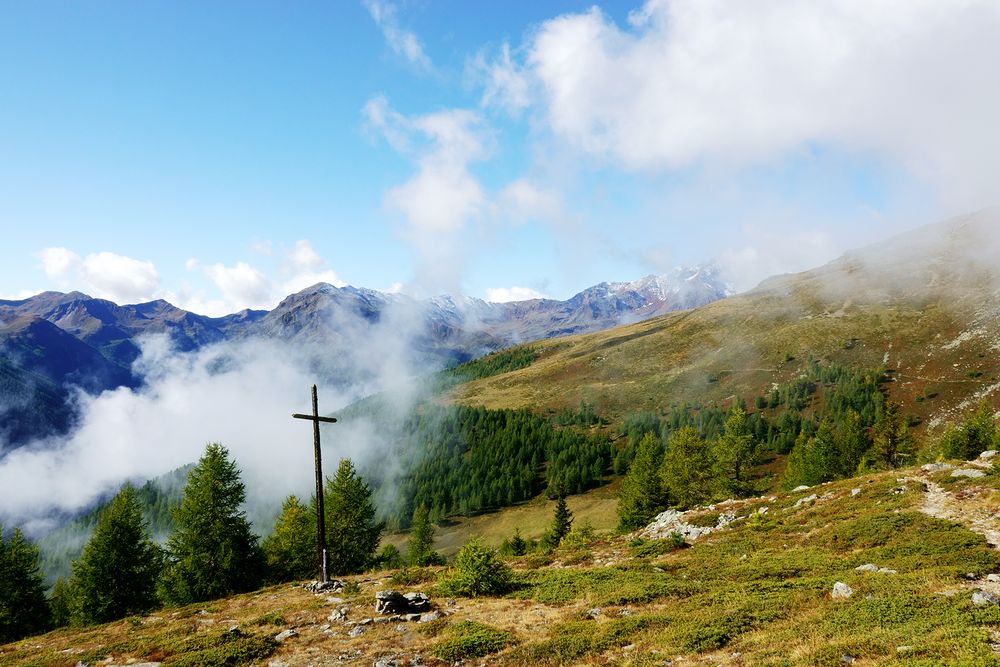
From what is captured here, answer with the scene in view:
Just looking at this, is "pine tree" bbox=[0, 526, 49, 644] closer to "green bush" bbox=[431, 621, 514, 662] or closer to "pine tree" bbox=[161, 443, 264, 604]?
"pine tree" bbox=[161, 443, 264, 604]

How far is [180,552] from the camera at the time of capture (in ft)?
143

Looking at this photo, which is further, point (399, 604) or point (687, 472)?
point (687, 472)

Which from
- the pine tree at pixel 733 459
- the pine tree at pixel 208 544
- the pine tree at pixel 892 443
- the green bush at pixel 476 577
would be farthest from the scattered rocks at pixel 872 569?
the pine tree at pixel 892 443

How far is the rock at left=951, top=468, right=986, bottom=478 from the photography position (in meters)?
34.2

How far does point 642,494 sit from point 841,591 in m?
50.7

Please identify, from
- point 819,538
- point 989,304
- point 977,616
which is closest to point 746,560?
point 819,538

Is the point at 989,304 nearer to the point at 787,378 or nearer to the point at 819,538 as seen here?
the point at 787,378

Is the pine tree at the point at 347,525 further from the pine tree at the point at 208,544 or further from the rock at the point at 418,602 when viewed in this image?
the rock at the point at 418,602

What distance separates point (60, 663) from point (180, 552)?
89.9 ft

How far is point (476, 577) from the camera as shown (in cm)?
2528

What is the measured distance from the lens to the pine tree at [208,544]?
42.9m

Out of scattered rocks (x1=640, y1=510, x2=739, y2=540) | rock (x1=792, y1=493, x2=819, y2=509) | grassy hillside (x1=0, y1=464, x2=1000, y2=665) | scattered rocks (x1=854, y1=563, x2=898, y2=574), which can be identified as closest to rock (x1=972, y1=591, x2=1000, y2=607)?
grassy hillside (x1=0, y1=464, x2=1000, y2=665)

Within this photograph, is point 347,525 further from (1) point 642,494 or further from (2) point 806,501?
(2) point 806,501

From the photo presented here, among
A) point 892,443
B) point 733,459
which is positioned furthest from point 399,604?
point 892,443
